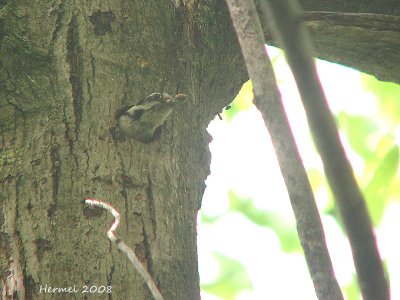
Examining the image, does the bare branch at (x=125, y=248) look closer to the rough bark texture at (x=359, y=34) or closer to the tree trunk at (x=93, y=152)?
the tree trunk at (x=93, y=152)

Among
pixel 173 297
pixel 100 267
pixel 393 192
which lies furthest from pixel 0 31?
pixel 393 192

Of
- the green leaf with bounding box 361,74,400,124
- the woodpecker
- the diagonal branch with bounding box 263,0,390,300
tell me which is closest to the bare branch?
the woodpecker

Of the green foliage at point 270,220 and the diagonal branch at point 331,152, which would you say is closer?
the diagonal branch at point 331,152

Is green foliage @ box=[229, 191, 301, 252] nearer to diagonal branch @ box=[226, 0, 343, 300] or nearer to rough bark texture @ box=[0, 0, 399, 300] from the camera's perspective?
rough bark texture @ box=[0, 0, 399, 300]

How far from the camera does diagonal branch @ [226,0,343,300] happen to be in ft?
2.94

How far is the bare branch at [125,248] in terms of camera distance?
1.25 m

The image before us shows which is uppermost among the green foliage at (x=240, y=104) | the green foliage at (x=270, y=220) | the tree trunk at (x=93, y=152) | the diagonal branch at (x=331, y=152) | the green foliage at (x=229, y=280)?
the green foliage at (x=240, y=104)

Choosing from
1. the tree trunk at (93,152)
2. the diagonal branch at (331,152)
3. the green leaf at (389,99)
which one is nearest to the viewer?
the diagonal branch at (331,152)

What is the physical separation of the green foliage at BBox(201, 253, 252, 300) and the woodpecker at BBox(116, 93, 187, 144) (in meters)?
3.30

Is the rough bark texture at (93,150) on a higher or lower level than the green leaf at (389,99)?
lower

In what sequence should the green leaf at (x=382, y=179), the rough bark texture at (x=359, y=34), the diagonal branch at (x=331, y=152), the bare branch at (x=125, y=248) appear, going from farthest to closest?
the green leaf at (x=382, y=179) < the rough bark texture at (x=359, y=34) < the bare branch at (x=125, y=248) < the diagonal branch at (x=331, y=152)

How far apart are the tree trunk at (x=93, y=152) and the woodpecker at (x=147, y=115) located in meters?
0.02

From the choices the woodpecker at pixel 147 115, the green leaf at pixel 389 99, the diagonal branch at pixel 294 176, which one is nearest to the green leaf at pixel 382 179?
the woodpecker at pixel 147 115

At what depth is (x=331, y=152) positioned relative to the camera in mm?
853
